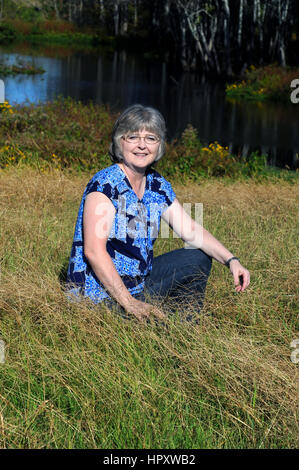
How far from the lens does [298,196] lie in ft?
22.1

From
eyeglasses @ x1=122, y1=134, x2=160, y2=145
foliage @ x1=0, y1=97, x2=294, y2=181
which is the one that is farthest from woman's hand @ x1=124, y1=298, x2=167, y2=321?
foliage @ x1=0, y1=97, x2=294, y2=181

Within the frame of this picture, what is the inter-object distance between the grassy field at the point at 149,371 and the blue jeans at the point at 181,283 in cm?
11

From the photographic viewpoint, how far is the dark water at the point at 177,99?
1526 cm

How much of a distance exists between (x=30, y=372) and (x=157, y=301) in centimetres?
76

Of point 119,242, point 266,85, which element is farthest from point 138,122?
point 266,85

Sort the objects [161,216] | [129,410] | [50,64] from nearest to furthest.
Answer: [129,410]
[161,216]
[50,64]

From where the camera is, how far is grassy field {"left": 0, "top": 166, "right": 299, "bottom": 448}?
223cm

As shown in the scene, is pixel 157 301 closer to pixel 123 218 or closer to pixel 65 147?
pixel 123 218

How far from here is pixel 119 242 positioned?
9.73 feet

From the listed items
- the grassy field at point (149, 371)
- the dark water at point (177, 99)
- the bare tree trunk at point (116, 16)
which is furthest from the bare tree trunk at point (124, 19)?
the grassy field at point (149, 371)

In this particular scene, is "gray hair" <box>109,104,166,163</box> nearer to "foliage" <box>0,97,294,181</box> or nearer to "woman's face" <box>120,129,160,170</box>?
"woman's face" <box>120,129,160,170</box>

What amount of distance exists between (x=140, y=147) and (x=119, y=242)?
49cm

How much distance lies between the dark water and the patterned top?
849 centimetres
